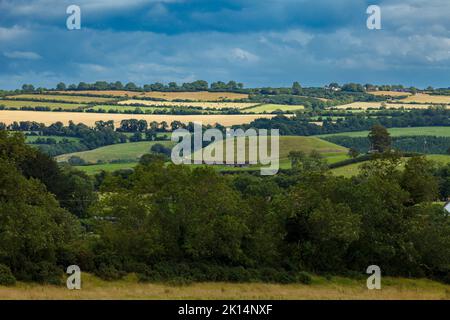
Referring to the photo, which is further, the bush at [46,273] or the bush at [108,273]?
the bush at [108,273]

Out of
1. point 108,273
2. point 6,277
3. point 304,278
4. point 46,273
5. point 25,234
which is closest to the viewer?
point 6,277

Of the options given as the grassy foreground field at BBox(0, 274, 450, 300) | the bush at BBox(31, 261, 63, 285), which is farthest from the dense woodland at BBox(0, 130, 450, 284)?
the grassy foreground field at BBox(0, 274, 450, 300)

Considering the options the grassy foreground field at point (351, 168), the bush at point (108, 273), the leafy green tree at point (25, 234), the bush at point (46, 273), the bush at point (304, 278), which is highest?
the leafy green tree at point (25, 234)

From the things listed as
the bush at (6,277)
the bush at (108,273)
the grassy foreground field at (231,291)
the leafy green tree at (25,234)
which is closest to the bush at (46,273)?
the leafy green tree at (25,234)

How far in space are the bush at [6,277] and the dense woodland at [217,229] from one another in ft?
0.34

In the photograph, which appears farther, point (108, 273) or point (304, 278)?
point (304, 278)

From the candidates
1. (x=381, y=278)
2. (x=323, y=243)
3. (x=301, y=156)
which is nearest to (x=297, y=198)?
(x=323, y=243)

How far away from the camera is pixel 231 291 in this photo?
54906mm

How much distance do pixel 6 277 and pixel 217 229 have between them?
1601 cm

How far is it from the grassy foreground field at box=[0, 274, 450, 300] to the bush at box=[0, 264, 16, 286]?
0.46m

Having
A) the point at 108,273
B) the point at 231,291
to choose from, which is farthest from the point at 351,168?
the point at 108,273

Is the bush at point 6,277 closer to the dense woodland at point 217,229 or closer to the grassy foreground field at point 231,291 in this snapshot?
the dense woodland at point 217,229

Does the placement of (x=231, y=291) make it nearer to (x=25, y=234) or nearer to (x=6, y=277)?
(x=25, y=234)

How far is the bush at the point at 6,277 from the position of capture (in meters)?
51.1
